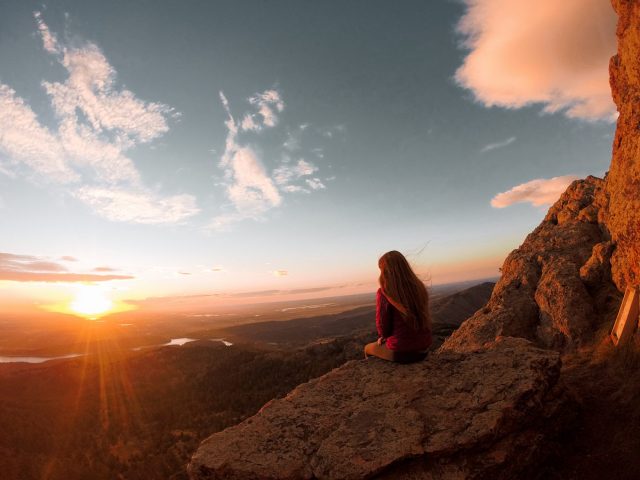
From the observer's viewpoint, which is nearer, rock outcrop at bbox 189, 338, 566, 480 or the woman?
rock outcrop at bbox 189, 338, 566, 480

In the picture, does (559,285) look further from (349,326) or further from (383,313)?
(349,326)

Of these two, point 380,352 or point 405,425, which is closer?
point 405,425

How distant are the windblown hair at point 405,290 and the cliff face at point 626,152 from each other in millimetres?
6628

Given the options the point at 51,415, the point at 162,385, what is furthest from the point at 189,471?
the point at 162,385

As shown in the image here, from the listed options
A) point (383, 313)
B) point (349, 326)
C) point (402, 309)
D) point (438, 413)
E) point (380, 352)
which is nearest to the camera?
point (438, 413)

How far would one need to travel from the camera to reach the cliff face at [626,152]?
9.10m

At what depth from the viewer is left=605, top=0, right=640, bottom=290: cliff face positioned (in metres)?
9.10

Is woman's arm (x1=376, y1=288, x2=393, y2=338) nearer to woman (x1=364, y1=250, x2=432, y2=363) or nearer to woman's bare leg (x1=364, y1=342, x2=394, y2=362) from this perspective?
woman (x1=364, y1=250, x2=432, y2=363)

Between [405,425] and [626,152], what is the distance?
10.3 meters

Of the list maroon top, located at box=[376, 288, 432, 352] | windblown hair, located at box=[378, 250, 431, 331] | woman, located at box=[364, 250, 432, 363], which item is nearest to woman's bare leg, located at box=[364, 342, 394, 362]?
woman, located at box=[364, 250, 432, 363]

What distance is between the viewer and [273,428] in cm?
628

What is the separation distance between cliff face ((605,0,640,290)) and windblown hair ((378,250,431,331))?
261 inches

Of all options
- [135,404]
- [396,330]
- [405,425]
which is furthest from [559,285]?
[135,404]

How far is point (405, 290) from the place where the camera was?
6.41 metres
